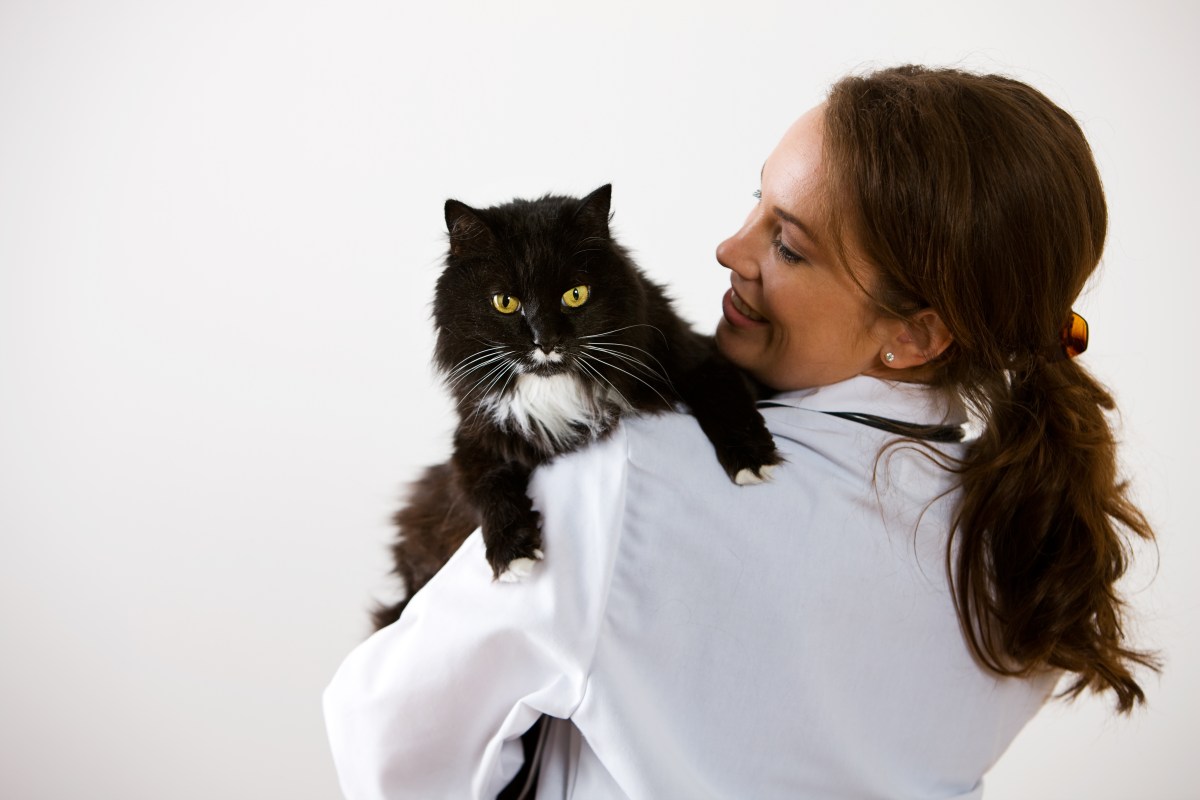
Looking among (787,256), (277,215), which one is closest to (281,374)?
(277,215)

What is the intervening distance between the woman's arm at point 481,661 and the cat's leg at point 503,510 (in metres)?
0.02

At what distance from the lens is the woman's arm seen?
4.36 ft

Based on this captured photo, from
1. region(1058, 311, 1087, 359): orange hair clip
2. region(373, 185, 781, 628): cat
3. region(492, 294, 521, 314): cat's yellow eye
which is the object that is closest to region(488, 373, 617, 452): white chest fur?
region(373, 185, 781, 628): cat

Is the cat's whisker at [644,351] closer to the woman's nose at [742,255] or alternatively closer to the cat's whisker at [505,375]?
the cat's whisker at [505,375]

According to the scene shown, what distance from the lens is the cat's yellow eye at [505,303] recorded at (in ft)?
5.23

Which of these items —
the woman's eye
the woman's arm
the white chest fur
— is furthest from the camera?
the woman's eye

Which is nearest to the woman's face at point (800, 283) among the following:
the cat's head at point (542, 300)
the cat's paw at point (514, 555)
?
the cat's head at point (542, 300)

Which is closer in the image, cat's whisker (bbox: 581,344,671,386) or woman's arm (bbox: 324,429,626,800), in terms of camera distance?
woman's arm (bbox: 324,429,626,800)

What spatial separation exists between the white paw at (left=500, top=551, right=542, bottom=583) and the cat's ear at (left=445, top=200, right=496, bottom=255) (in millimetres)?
576

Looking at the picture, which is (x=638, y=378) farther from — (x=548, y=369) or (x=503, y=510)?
(x=503, y=510)

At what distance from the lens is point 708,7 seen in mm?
3248

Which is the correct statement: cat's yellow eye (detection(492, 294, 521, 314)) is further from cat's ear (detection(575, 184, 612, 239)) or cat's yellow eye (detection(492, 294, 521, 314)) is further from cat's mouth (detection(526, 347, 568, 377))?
cat's ear (detection(575, 184, 612, 239))

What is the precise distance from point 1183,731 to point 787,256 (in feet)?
9.69

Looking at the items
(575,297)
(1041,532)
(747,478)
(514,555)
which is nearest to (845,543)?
(747,478)
